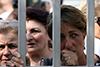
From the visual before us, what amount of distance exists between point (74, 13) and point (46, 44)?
17.7 inches

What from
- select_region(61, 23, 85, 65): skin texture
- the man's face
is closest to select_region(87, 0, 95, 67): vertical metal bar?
select_region(61, 23, 85, 65): skin texture

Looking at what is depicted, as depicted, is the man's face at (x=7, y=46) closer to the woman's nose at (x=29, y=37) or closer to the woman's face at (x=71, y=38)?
the woman's nose at (x=29, y=37)

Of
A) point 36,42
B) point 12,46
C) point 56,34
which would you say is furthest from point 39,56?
point 56,34

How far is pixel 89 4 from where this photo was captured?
149 centimetres

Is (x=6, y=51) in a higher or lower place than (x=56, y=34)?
lower

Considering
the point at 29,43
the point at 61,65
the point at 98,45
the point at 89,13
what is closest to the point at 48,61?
the point at 61,65

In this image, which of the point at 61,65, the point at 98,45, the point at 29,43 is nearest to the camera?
the point at 61,65

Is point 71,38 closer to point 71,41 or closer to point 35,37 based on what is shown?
point 71,41

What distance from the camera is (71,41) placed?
1.66 metres

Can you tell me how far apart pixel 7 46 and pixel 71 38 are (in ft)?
1.53

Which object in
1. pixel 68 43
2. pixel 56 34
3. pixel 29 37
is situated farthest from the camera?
pixel 29 37

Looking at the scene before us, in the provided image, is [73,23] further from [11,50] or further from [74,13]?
[11,50]

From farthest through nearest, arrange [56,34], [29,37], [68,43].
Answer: [29,37], [68,43], [56,34]

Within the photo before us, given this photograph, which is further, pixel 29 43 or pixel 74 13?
pixel 29 43
